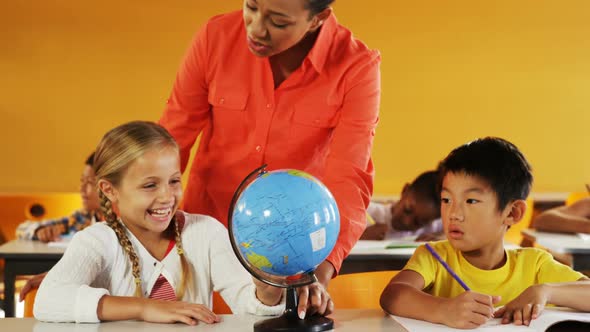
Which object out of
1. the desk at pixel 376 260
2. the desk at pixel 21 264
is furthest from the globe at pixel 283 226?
the desk at pixel 21 264

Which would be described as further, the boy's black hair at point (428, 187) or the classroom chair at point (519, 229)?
the classroom chair at point (519, 229)

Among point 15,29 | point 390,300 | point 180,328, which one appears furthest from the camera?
point 15,29

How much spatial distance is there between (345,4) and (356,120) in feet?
13.2

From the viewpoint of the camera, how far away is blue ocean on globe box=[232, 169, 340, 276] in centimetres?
155

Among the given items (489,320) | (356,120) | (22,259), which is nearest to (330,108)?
(356,120)

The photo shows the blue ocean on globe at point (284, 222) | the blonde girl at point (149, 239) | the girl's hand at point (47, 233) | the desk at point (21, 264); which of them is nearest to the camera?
the blue ocean on globe at point (284, 222)

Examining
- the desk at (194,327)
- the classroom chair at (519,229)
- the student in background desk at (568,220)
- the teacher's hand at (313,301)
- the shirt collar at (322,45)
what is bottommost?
the classroom chair at (519,229)

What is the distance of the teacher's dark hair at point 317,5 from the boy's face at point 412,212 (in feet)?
7.81

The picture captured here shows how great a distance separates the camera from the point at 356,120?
6.91 feet

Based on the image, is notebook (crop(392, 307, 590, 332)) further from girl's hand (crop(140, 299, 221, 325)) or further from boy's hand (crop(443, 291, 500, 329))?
girl's hand (crop(140, 299, 221, 325))

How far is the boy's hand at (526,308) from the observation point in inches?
69.7

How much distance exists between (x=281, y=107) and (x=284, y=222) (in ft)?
2.26

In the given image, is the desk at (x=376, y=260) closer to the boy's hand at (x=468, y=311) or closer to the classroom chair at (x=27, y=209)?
the boy's hand at (x=468, y=311)

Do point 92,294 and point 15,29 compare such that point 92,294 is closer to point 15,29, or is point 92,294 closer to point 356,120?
point 356,120
